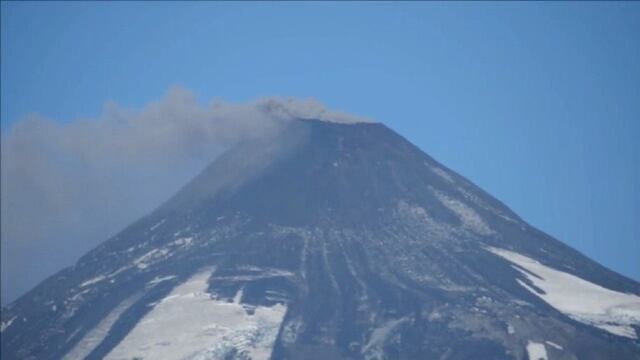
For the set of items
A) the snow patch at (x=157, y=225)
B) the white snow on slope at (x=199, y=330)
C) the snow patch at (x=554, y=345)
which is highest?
the snow patch at (x=157, y=225)

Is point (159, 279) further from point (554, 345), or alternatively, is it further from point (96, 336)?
point (554, 345)

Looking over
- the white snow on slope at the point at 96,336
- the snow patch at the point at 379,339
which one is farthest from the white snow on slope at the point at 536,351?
the white snow on slope at the point at 96,336

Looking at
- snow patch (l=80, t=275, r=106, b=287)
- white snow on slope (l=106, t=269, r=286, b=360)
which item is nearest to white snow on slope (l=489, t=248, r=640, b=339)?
white snow on slope (l=106, t=269, r=286, b=360)

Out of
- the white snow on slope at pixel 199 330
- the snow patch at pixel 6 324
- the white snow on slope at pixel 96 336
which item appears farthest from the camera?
the snow patch at pixel 6 324

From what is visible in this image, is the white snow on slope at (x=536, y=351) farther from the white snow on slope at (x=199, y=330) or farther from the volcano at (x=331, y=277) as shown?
the white snow on slope at (x=199, y=330)

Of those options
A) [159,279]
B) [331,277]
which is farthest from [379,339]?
[159,279]

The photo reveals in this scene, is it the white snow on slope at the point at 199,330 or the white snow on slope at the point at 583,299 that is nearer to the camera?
the white snow on slope at the point at 199,330
